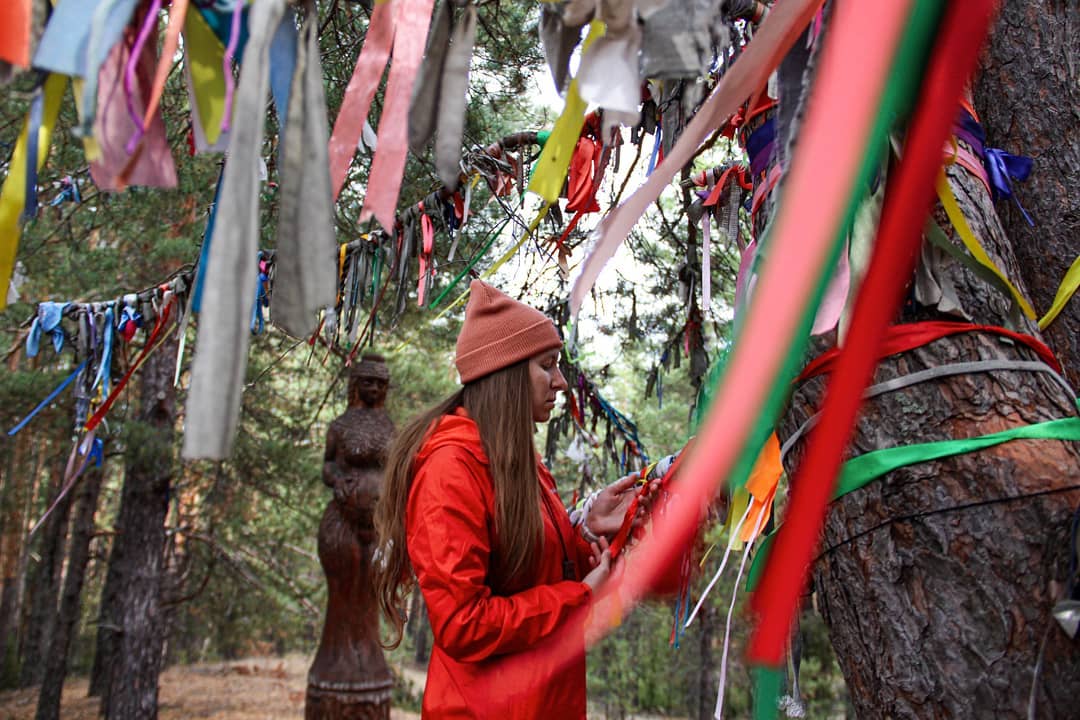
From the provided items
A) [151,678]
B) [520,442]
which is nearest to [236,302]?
[520,442]

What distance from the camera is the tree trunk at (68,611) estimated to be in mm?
8352

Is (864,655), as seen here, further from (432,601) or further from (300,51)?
(300,51)

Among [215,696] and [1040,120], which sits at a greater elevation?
[1040,120]

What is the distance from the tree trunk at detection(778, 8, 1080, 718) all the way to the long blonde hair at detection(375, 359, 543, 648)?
2.13 feet

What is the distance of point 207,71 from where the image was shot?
941mm

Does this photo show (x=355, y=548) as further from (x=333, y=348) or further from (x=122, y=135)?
(x=122, y=135)

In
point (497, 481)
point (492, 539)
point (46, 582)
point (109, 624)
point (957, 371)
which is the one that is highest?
point (957, 371)

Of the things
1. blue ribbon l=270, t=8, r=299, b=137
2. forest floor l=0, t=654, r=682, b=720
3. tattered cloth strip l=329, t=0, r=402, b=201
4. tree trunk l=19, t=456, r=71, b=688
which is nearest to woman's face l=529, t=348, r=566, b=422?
tattered cloth strip l=329, t=0, r=402, b=201

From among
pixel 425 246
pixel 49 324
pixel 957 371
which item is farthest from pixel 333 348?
pixel 957 371

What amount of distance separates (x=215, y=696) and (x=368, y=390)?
7.63 m

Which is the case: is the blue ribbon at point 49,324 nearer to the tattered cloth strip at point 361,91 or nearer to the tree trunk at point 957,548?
the tattered cloth strip at point 361,91

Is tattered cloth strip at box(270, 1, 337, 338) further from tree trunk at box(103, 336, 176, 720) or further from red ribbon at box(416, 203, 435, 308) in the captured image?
tree trunk at box(103, 336, 176, 720)

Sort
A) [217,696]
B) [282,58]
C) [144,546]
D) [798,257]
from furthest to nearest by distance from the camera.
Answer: [217,696] → [144,546] → [282,58] → [798,257]

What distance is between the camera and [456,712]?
1701mm
